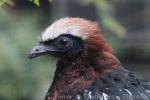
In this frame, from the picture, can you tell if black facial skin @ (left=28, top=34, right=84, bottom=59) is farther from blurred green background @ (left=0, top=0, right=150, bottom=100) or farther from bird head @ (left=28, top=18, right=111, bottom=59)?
blurred green background @ (left=0, top=0, right=150, bottom=100)

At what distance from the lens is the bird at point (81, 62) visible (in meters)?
6.97

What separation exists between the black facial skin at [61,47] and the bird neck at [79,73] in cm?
6

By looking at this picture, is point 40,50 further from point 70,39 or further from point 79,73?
point 79,73

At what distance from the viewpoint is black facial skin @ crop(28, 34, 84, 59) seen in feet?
23.2

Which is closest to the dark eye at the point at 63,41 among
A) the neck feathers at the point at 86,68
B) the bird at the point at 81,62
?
the bird at the point at 81,62

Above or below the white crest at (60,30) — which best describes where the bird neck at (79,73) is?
below

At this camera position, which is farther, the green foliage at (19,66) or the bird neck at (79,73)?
the green foliage at (19,66)

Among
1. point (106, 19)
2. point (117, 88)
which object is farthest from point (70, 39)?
point (106, 19)

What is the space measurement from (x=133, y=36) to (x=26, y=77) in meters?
3.29

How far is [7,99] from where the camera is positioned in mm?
10242

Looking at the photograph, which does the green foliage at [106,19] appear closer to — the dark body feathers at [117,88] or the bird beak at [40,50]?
the bird beak at [40,50]

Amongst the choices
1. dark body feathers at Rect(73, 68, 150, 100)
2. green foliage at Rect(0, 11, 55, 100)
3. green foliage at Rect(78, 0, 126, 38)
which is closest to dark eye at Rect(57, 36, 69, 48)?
dark body feathers at Rect(73, 68, 150, 100)

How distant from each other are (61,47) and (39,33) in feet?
12.4

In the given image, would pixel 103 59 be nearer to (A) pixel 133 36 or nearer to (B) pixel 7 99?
(B) pixel 7 99
